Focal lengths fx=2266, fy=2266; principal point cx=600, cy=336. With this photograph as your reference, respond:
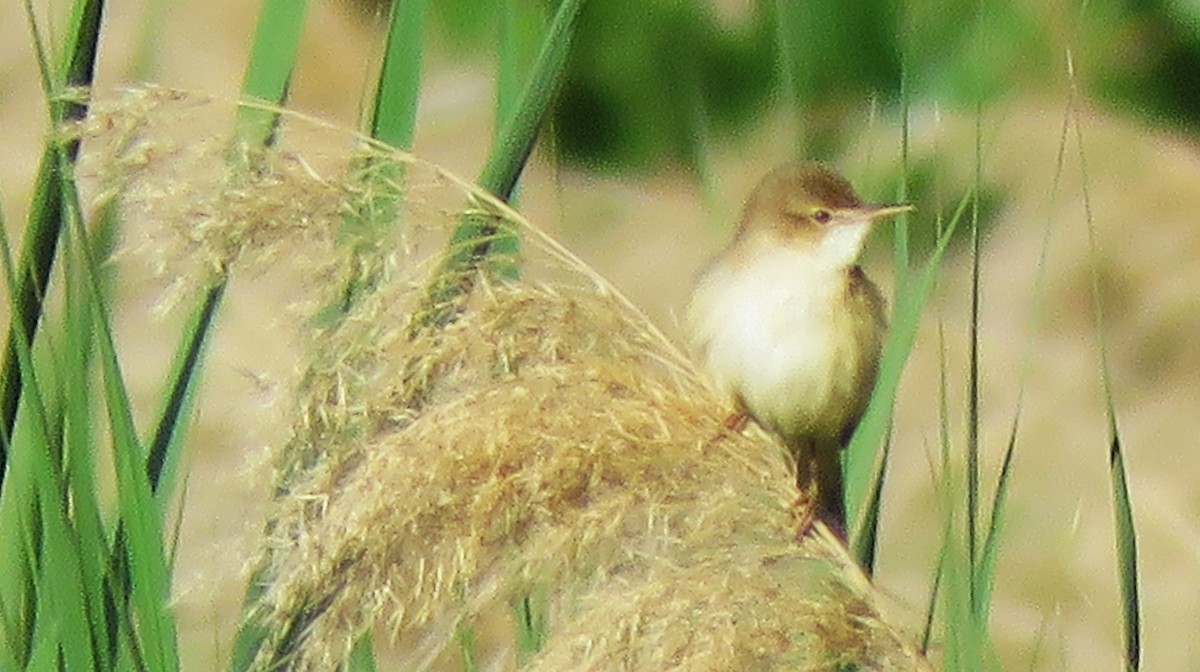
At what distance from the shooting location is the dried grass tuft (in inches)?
42.5

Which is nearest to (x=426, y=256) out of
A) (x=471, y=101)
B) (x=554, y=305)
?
(x=554, y=305)

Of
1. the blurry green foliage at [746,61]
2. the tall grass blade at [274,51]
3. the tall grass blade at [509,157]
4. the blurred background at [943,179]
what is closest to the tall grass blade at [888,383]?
the tall grass blade at [509,157]

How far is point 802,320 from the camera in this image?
166cm

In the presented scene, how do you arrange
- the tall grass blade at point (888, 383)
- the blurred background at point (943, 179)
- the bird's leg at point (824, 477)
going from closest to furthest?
the tall grass blade at point (888, 383)
the bird's leg at point (824, 477)
the blurred background at point (943, 179)

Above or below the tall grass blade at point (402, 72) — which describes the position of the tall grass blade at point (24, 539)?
below

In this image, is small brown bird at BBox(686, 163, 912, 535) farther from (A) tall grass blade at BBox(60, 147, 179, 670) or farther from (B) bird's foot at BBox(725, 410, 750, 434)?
Result: (A) tall grass blade at BBox(60, 147, 179, 670)

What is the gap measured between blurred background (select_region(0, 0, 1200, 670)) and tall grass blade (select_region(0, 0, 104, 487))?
136 cm

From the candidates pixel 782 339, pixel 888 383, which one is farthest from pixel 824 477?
pixel 888 383

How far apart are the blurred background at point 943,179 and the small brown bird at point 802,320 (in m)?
0.97

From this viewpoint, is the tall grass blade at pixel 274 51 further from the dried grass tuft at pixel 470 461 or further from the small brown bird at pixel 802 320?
the small brown bird at pixel 802 320

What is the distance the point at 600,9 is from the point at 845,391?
8.43ft

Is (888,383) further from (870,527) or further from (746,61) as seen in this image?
(746,61)

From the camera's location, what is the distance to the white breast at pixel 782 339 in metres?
1.62

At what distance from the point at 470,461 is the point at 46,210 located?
0.28m
